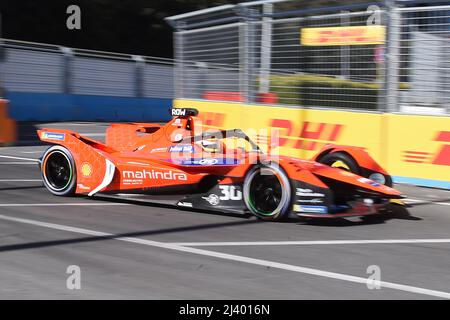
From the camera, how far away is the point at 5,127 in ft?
53.0

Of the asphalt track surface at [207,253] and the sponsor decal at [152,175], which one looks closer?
the asphalt track surface at [207,253]

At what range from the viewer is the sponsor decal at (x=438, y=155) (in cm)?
959

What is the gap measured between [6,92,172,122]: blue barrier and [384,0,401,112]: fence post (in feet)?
49.4

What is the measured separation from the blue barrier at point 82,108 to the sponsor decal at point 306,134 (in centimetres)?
1288

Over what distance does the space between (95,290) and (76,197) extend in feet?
13.8

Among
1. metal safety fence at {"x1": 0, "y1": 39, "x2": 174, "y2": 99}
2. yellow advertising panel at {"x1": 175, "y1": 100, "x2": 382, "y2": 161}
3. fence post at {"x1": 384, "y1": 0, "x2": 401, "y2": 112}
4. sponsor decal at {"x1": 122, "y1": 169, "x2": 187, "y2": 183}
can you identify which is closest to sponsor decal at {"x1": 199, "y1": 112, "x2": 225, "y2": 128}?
yellow advertising panel at {"x1": 175, "y1": 100, "x2": 382, "y2": 161}

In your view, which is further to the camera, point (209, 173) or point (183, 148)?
point (183, 148)

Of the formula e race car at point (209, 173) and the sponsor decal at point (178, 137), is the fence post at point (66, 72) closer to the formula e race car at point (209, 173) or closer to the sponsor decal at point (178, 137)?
the formula e race car at point (209, 173)

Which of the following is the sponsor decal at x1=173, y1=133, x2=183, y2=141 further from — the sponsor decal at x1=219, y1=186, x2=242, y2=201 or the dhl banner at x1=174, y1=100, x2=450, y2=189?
the dhl banner at x1=174, y1=100, x2=450, y2=189

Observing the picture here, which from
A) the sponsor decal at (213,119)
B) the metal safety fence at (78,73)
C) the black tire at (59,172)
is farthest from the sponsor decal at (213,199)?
the metal safety fence at (78,73)

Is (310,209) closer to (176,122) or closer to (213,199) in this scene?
(213,199)

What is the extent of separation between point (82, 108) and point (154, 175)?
17.7 metres

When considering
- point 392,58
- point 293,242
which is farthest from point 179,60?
point 293,242
